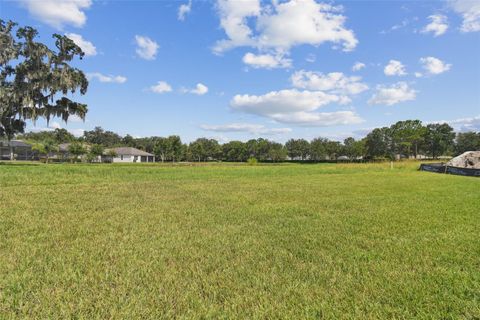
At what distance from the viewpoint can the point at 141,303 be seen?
2.73m

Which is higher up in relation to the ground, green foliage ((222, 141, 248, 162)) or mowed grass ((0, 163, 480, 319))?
green foliage ((222, 141, 248, 162))

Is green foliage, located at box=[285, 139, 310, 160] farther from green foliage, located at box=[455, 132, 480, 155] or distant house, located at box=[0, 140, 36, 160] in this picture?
distant house, located at box=[0, 140, 36, 160]

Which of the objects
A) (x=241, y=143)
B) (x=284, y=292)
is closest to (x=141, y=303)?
(x=284, y=292)

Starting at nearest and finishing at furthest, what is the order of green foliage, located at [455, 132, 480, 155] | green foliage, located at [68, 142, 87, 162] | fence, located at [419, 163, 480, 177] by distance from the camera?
fence, located at [419, 163, 480, 177] < green foliage, located at [68, 142, 87, 162] < green foliage, located at [455, 132, 480, 155]

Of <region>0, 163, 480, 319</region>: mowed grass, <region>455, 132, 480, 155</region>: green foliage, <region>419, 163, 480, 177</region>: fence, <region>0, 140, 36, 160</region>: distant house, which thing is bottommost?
<region>0, 163, 480, 319</region>: mowed grass

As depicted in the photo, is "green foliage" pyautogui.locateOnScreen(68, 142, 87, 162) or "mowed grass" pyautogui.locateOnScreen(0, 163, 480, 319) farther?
"green foliage" pyautogui.locateOnScreen(68, 142, 87, 162)

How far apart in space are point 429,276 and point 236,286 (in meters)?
2.17

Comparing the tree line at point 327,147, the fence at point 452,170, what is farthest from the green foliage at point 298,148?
the fence at point 452,170

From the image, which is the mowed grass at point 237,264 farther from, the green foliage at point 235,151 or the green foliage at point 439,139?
the green foliage at point 439,139

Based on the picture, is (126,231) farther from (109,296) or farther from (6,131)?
(6,131)

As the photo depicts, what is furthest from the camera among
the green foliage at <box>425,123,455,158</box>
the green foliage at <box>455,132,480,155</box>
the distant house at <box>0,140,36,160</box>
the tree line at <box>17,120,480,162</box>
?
the green foliage at <box>455,132,480,155</box>

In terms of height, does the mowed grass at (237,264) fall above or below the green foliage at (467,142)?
below

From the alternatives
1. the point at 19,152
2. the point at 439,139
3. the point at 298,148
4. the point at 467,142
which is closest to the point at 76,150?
the point at 19,152

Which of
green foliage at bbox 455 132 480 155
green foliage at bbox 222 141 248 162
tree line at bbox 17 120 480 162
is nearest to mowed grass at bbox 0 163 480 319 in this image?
tree line at bbox 17 120 480 162
